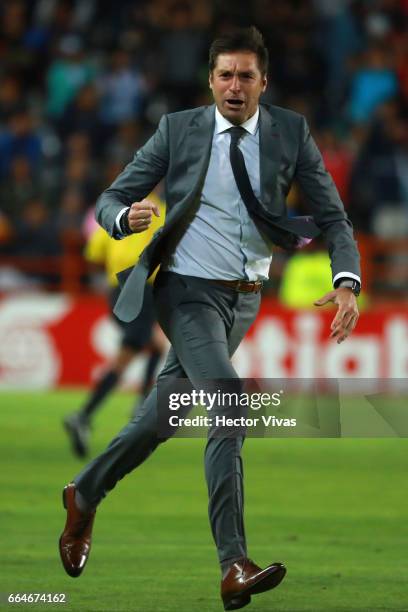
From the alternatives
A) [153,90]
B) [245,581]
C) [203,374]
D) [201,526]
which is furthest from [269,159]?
[153,90]

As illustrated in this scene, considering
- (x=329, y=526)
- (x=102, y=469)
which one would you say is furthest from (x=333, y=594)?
(x=329, y=526)

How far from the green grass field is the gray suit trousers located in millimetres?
475

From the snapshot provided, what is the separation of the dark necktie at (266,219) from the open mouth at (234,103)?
0.12m

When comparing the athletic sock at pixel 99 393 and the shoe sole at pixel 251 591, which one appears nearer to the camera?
the shoe sole at pixel 251 591

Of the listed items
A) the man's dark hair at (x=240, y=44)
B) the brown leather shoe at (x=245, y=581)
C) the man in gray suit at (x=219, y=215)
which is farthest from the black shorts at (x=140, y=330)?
the brown leather shoe at (x=245, y=581)

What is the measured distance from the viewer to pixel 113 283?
41.1 ft

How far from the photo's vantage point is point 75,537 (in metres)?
6.50

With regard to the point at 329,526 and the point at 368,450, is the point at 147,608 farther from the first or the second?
the point at 368,450

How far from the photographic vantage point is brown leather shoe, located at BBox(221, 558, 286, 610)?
5.61 m

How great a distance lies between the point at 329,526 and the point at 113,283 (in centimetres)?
460

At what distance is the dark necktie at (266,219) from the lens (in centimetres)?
612

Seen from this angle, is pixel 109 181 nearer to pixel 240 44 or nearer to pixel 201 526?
pixel 201 526

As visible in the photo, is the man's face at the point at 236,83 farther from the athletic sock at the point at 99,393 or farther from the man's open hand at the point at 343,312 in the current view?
the athletic sock at the point at 99,393

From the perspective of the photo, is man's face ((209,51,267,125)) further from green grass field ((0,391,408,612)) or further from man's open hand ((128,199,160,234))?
green grass field ((0,391,408,612))
